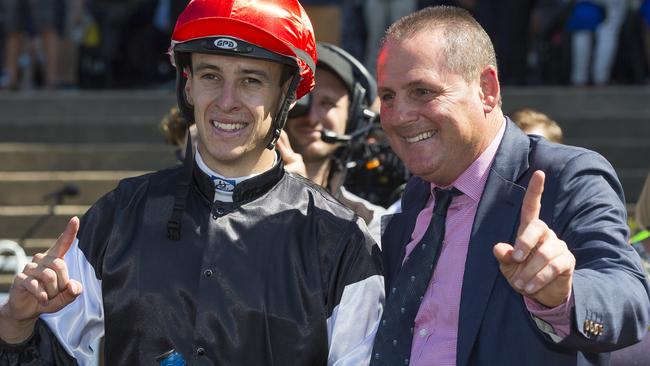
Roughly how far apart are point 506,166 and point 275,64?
0.79 m

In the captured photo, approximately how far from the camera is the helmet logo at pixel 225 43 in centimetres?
348

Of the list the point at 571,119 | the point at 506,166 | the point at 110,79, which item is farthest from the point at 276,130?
the point at 110,79

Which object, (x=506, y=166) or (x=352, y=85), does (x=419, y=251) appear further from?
(x=352, y=85)

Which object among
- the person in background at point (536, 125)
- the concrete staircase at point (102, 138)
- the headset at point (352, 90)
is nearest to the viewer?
the headset at point (352, 90)

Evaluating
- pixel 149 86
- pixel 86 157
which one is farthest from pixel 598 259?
pixel 149 86

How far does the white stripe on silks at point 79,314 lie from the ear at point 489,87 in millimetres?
1338

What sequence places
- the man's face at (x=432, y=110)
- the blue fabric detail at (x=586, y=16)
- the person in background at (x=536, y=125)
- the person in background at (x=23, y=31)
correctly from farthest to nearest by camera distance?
the person in background at (x=23, y=31) → the blue fabric detail at (x=586, y=16) → the person in background at (x=536, y=125) → the man's face at (x=432, y=110)

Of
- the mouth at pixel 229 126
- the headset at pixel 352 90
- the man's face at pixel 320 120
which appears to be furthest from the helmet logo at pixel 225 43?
the man's face at pixel 320 120

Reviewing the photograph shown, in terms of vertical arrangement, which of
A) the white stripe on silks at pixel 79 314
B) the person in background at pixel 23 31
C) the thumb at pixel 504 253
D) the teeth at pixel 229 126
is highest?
the teeth at pixel 229 126

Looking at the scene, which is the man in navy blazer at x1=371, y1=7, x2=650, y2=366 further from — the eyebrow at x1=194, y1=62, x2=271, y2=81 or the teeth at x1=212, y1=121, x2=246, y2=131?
the teeth at x1=212, y1=121, x2=246, y2=131

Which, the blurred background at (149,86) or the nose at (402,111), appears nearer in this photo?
the nose at (402,111)

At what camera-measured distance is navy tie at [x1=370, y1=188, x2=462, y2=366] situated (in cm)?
350

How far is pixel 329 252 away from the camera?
3490 millimetres

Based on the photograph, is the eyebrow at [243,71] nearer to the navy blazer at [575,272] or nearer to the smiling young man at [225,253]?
the smiling young man at [225,253]
